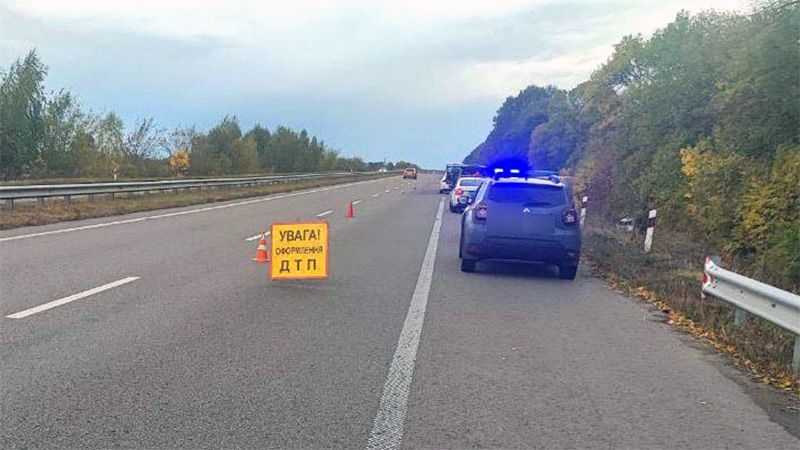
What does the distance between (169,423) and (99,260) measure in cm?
809

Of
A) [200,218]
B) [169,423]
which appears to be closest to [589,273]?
[169,423]

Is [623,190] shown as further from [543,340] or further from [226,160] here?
[226,160]

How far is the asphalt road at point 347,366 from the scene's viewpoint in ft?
15.8

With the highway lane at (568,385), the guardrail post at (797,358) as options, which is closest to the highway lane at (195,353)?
the highway lane at (568,385)

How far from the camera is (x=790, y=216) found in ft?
52.2

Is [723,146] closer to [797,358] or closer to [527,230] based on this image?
[527,230]

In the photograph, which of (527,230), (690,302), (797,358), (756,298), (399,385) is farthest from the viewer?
(527,230)

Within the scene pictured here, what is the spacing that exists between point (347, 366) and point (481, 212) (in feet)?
21.2

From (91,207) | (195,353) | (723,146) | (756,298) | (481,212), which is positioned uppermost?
(723,146)

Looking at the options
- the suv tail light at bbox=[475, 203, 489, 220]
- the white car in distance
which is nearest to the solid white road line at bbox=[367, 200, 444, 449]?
the suv tail light at bbox=[475, 203, 489, 220]

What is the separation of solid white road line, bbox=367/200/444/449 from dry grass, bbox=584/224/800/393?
2.98 metres

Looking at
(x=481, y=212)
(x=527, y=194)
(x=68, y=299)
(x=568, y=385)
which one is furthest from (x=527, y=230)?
(x=68, y=299)

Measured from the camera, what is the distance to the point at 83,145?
180 ft

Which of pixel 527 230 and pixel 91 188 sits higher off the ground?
pixel 527 230
